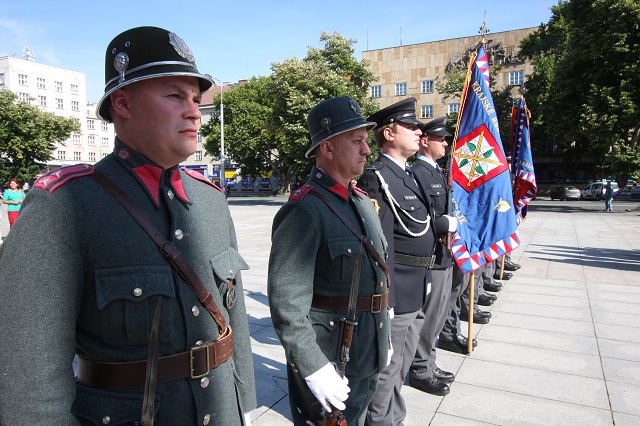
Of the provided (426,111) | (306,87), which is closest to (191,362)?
(306,87)

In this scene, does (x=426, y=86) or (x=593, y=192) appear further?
(x=426, y=86)

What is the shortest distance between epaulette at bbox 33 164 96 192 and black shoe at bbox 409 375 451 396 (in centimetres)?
339

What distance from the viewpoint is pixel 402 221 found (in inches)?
137

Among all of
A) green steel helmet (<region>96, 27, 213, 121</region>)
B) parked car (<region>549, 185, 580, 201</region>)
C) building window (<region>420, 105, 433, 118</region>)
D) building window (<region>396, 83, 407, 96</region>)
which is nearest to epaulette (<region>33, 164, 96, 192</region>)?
green steel helmet (<region>96, 27, 213, 121</region>)

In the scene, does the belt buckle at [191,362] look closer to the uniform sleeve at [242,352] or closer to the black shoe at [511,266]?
the uniform sleeve at [242,352]

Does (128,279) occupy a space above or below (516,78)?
below

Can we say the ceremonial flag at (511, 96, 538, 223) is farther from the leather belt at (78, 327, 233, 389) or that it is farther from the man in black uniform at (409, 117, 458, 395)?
the leather belt at (78, 327, 233, 389)

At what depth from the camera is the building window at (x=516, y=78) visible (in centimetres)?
4134

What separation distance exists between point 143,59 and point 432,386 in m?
3.49

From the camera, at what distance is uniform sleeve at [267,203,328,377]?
6.83ft

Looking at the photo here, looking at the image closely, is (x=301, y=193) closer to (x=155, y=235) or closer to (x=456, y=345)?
(x=155, y=235)

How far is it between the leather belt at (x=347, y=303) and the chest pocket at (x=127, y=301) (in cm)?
108

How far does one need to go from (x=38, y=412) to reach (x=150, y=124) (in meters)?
0.88

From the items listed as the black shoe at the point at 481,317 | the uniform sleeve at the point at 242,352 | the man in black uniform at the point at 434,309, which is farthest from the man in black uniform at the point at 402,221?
the black shoe at the point at 481,317
